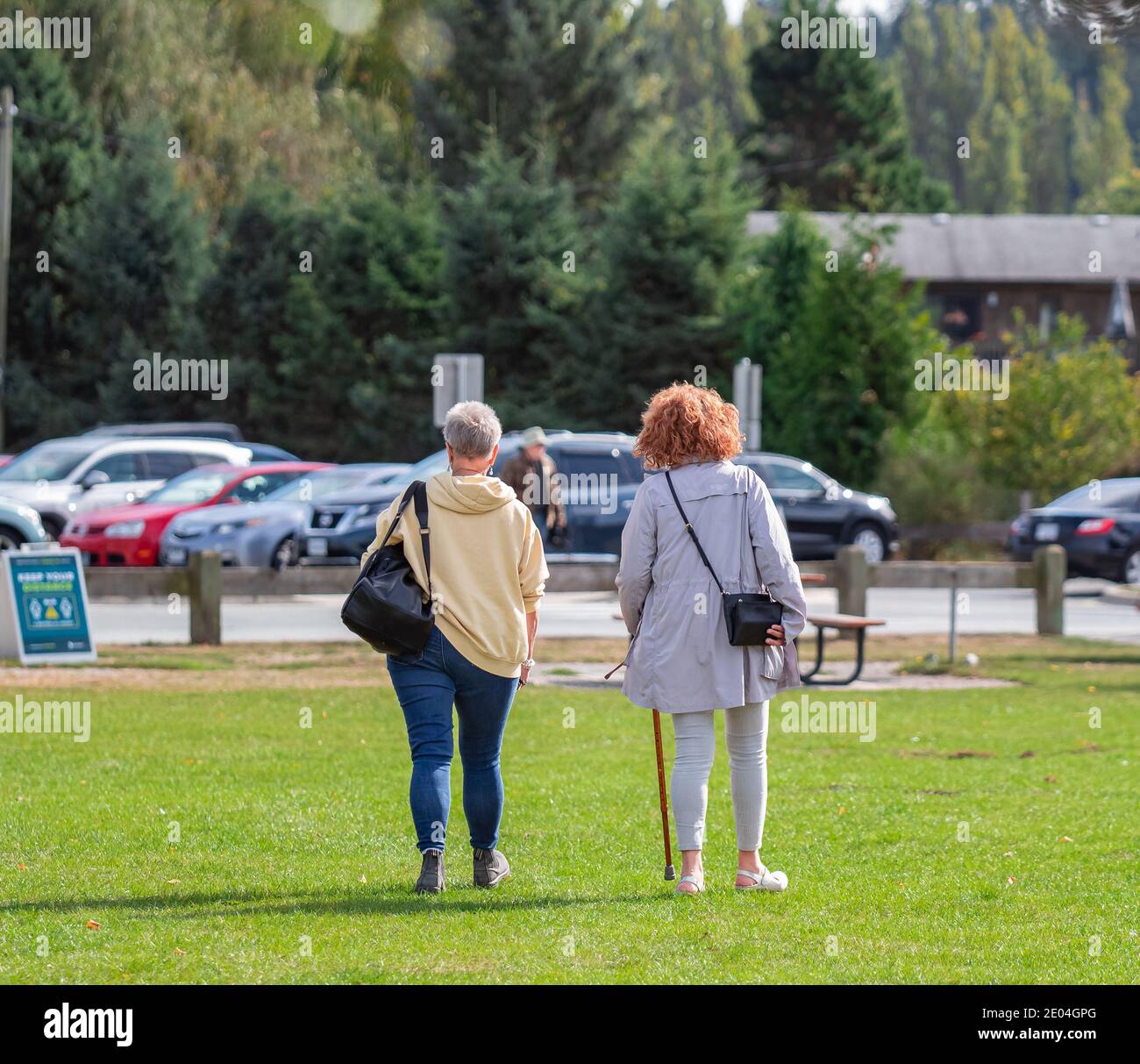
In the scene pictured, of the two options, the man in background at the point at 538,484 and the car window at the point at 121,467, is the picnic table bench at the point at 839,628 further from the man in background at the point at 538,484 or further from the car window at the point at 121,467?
the car window at the point at 121,467

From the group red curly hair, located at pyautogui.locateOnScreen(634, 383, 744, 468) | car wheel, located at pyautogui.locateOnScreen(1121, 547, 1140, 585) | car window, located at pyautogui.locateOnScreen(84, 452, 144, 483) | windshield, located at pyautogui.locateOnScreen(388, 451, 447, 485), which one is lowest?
car wheel, located at pyautogui.locateOnScreen(1121, 547, 1140, 585)

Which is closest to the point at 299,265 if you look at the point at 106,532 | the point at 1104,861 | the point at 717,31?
the point at 106,532

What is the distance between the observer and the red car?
78.8 ft

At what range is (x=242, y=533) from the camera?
2327 centimetres

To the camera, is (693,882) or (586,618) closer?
(693,882)

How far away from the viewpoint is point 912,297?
33406 mm

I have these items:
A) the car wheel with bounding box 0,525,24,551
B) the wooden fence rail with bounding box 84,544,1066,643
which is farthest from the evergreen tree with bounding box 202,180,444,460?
the wooden fence rail with bounding box 84,544,1066,643

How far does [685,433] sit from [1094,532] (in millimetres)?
19614

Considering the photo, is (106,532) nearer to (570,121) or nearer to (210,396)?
(210,396)

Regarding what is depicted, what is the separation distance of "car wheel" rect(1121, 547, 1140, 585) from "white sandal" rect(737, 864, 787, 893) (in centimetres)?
1969

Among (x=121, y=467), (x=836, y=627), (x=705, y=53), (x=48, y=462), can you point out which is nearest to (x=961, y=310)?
(x=121, y=467)

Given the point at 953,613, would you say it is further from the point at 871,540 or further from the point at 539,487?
the point at 871,540

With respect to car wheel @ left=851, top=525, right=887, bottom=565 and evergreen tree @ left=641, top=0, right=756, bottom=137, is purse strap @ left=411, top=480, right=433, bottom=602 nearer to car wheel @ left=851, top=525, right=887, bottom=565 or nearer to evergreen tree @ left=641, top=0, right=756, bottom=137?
car wheel @ left=851, top=525, right=887, bottom=565
